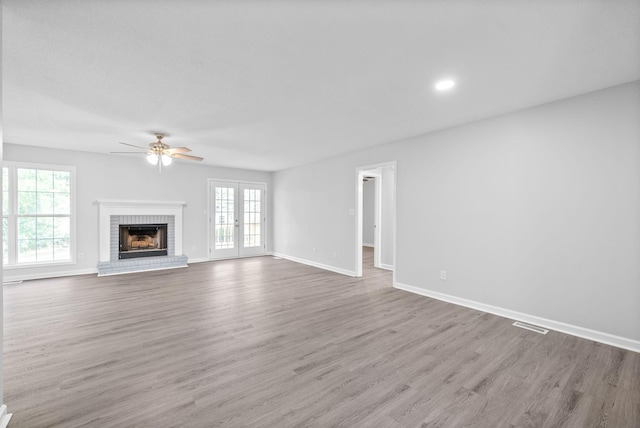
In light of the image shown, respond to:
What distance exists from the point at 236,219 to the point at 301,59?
19.9 ft

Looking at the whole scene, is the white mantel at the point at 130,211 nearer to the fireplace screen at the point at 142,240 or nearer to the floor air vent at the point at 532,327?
the fireplace screen at the point at 142,240

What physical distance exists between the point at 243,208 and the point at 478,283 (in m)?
6.10

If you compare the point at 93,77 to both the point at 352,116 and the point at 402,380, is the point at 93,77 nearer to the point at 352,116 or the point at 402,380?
the point at 352,116

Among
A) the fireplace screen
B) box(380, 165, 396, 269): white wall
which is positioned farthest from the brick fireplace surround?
box(380, 165, 396, 269): white wall

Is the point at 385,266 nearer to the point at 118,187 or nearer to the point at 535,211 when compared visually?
the point at 535,211

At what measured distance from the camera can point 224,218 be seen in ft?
24.8

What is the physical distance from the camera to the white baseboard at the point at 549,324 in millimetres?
2660

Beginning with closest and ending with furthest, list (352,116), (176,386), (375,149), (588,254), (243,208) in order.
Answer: (176,386) → (588,254) → (352,116) → (375,149) → (243,208)

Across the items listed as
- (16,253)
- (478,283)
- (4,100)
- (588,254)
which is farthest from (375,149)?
(16,253)

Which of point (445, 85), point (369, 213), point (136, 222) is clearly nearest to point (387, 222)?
point (369, 213)

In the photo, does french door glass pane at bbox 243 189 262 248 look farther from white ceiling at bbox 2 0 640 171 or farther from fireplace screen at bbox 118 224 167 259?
white ceiling at bbox 2 0 640 171

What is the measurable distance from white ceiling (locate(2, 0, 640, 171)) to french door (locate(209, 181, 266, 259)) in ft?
12.2

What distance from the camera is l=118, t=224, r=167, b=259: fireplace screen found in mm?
6250

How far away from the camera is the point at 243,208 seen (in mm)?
7887
